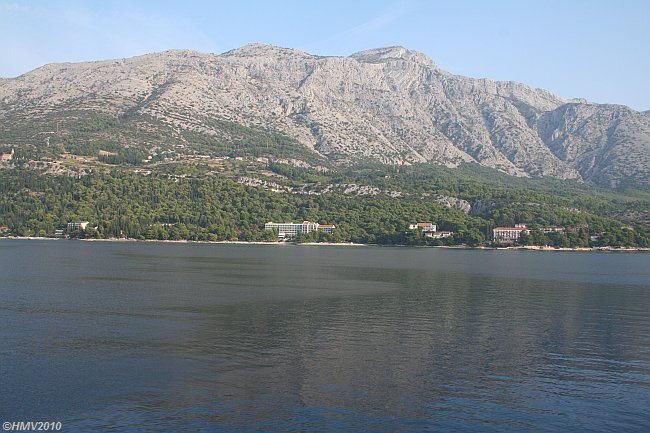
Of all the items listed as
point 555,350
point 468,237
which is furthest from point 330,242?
point 555,350

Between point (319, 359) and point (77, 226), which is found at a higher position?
point (77, 226)

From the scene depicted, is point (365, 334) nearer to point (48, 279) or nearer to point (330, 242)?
point (48, 279)

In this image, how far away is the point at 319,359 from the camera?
1289 inches

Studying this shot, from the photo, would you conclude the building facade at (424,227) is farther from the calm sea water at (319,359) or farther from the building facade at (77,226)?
the calm sea water at (319,359)

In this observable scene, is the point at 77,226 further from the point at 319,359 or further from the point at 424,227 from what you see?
the point at 319,359

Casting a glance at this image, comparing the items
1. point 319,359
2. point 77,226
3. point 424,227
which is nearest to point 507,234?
point 424,227

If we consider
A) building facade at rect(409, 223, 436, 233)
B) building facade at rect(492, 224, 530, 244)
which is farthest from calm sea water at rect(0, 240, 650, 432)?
building facade at rect(492, 224, 530, 244)

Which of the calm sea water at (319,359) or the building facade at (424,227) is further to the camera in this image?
the building facade at (424,227)

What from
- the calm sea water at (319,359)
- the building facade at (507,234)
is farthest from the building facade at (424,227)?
the calm sea water at (319,359)

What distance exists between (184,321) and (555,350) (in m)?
25.1

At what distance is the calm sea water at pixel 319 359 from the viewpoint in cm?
2420

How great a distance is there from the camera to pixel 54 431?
22250 mm

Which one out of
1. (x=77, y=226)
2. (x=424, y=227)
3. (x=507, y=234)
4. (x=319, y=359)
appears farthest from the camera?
(x=424, y=227)

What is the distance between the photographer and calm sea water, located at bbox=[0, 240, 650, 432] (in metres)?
24.2
